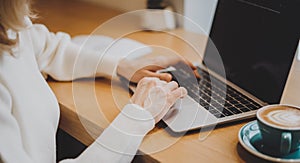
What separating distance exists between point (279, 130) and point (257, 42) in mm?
306

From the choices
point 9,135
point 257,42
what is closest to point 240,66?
point 257,42

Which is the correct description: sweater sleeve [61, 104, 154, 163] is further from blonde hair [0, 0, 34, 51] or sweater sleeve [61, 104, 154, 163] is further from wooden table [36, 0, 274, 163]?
blonde hair [0, 0, 34, 51]

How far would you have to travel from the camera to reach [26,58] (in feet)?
3.04

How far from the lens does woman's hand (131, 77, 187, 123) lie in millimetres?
890

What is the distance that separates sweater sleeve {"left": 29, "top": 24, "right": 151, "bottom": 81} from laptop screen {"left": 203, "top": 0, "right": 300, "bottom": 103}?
27 cm

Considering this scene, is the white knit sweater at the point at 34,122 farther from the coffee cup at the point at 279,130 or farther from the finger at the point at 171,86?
the coffee cup at the point at 279,130

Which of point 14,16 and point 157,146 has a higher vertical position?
point 14,16

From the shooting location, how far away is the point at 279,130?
742mm

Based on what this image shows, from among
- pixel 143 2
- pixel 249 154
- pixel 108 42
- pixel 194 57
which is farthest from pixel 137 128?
pixel 143 2

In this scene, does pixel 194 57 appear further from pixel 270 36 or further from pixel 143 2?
pixel 143 2

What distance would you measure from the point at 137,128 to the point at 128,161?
65mm

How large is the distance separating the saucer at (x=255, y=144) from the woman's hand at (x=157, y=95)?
160 mm

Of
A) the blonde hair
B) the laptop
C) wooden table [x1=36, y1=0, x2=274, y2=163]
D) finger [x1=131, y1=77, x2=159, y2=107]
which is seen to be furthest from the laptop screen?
the blonde hair

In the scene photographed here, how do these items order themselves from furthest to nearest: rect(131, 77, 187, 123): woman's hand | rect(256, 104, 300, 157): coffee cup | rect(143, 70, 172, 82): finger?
rect(143, 70, 172, 82): finger, rect(131, 77, 187, 123): woman's hand, rect(256, 104, 300, 157): coffee cup
